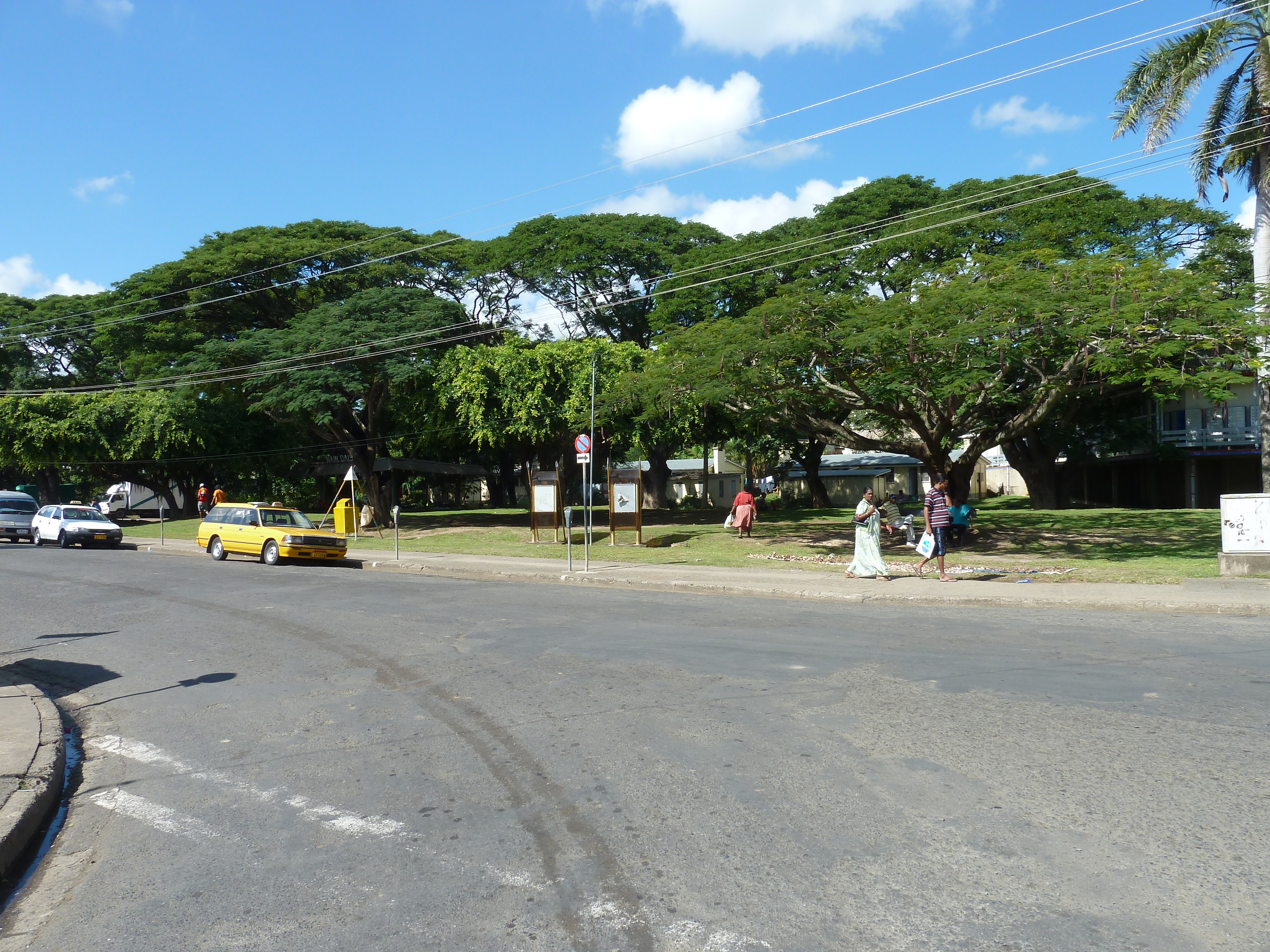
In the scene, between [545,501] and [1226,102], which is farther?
[545,501]

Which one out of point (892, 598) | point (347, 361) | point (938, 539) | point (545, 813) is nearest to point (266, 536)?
point (347, 361)

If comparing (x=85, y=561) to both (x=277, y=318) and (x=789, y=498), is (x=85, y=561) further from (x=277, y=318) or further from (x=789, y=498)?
(x=789, y=498)

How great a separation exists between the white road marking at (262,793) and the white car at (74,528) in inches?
1065

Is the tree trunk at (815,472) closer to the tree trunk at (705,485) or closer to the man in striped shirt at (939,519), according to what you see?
the tree trunk at (705,485)

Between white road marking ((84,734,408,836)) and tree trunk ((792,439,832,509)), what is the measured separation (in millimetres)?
36238

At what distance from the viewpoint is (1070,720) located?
674 centimetres

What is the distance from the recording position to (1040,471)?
38.9 m

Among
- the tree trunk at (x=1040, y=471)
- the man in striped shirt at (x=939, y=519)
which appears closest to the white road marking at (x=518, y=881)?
the man in striped shirt at (x=939, y=519)

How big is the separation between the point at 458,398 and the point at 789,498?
24.0 metres

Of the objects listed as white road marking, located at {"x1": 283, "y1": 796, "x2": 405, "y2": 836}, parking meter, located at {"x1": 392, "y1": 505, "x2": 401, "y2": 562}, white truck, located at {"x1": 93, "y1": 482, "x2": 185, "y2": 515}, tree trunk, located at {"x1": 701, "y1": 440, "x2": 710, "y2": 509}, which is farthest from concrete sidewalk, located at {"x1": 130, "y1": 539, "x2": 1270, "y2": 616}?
white truck, located at {"x1": 93, "y1": 482, "x2": 185, "y2": 515}

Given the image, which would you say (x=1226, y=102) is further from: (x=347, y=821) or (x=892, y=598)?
(x=347, y=821)

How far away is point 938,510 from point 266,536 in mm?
16092

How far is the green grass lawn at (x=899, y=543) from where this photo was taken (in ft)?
62.0

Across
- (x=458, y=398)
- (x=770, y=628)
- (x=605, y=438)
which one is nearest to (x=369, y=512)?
(x=458, y=398)
